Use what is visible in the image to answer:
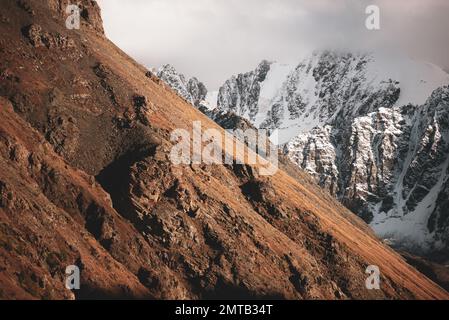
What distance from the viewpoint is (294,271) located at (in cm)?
17175

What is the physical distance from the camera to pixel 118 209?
162 m

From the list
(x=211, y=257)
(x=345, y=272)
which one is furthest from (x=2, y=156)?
(x=345, y=272)

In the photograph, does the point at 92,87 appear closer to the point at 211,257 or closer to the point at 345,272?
the point at 211,257

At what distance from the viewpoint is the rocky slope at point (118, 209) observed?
140m

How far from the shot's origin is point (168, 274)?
153 metres

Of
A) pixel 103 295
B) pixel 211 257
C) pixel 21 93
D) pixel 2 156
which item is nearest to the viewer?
pixel 103 295

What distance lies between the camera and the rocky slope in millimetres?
140375
